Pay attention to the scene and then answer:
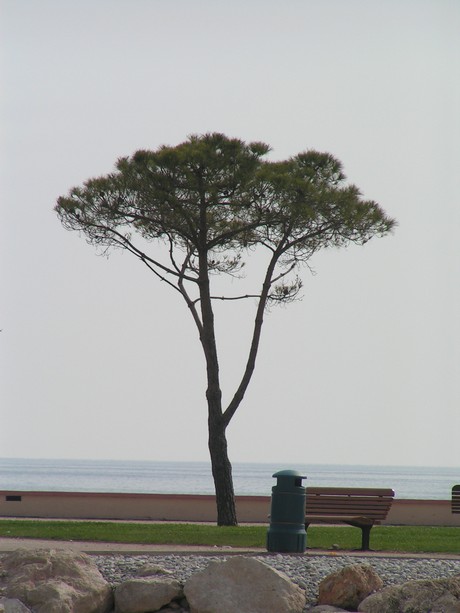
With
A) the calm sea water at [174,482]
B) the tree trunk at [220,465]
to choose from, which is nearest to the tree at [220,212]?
the tree trunk at [220,465]

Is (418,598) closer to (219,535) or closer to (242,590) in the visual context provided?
(242,590)

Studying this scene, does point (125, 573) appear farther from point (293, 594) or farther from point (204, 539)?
point (204, 539)

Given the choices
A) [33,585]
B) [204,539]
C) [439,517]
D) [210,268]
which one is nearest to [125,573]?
[33,585]

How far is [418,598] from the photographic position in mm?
8234

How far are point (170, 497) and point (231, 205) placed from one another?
5.12 metres

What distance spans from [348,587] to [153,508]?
9.06 meters

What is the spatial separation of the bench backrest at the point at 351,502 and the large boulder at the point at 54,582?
391cm

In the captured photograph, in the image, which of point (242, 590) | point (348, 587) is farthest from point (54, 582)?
point (348, 587)

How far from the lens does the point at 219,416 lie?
16.9 m

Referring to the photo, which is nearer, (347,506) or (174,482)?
(347,506)

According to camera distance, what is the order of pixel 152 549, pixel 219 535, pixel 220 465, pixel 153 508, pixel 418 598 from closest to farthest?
pixel 418 598
pixel 152 549
pixel 219 535
pixel 220 465
pixel 153 508

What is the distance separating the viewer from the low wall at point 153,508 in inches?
670

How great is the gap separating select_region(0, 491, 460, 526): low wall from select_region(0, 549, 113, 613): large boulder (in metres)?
8.29

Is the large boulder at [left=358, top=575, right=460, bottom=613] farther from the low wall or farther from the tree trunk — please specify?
the low wall
